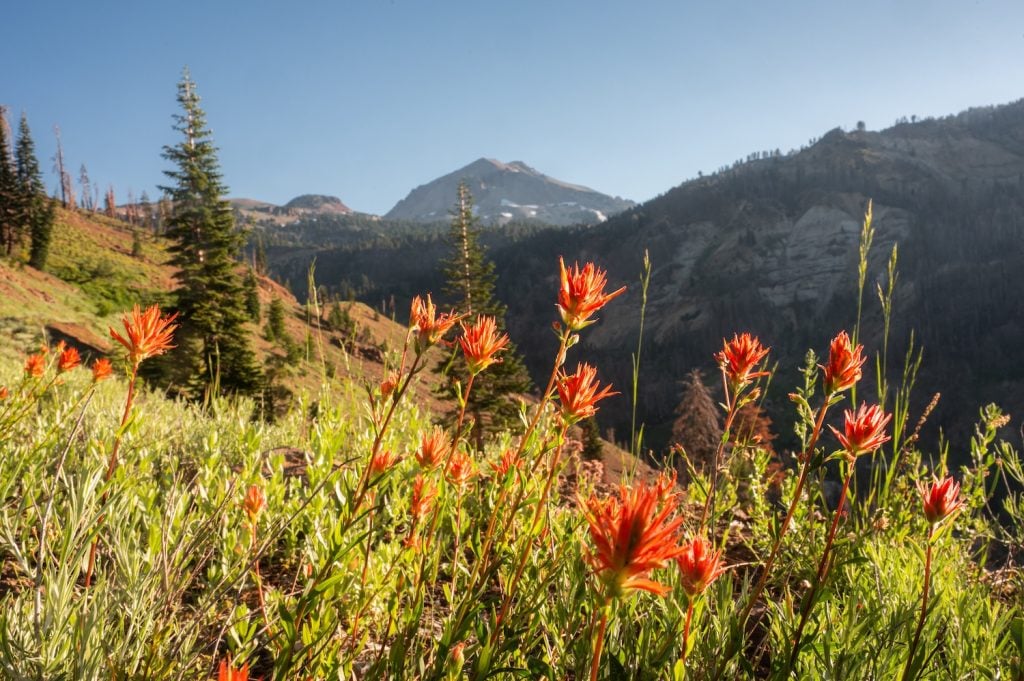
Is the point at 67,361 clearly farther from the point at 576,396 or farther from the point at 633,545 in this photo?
the point at 633,545

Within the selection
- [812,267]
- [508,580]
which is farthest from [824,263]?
[508,580]

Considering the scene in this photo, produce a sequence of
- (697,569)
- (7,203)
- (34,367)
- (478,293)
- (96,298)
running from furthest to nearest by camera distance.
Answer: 1. (7,203)
2. (96,298)
3. (478,293)
4. (34,367)
5. (697,569)

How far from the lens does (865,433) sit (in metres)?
1.08

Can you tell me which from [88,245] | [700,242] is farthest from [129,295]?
[700,242]

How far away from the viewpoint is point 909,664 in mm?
927

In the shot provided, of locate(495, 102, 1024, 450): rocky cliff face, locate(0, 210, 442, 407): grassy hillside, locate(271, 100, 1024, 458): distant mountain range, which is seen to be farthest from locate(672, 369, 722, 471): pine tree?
locate(495, 102, 1024, 450): rocky cliff face

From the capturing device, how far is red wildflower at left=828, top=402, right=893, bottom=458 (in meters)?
1.06

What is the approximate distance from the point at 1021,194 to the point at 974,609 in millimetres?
192405

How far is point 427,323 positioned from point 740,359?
0.78 m

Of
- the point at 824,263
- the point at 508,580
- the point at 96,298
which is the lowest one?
A: the point at 508,580

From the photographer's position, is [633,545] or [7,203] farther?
[7,203]

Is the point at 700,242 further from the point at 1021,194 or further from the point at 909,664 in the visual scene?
the point at 909,664

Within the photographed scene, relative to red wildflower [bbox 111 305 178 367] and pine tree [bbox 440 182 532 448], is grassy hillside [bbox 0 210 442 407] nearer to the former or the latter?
red wildflower [bbox 111 305 178 367]

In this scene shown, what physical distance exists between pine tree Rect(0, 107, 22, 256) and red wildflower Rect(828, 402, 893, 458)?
177 feet
